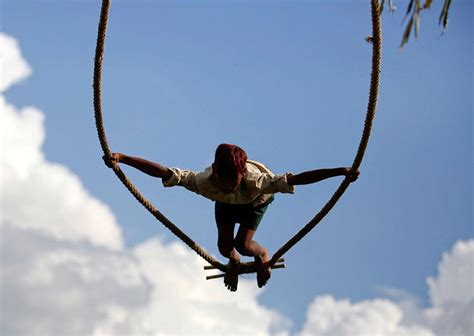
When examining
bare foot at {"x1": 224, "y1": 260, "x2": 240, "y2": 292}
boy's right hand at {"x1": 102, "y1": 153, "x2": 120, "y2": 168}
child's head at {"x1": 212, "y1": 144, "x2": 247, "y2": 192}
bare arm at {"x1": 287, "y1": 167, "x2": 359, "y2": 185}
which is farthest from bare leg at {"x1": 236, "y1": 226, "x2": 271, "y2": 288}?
boy's right hand at {"x1": 102, "y1": 153, "x2": 120, "y2": 168}

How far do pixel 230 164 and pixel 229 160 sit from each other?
0.04 meters

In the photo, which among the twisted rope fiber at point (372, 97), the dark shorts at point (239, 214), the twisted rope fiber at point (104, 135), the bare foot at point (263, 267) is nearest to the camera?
the twisted rope fiber at point (372, 97)

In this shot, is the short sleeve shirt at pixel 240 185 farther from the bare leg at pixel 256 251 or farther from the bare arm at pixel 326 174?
the bare leg at pixel 256 251

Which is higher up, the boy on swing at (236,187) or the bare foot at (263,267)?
the boy on swing at (236,187)

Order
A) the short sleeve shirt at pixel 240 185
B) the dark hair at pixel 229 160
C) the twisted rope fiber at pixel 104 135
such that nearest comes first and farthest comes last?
1. the twisted rope fiber at pixel 104 135
2. the dark hair at pixel 229 160
3. the short sleeve shirt at pixel 240 185

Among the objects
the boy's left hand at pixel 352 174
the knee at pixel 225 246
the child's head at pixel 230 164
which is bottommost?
the boy's left hand at pixel 352 174

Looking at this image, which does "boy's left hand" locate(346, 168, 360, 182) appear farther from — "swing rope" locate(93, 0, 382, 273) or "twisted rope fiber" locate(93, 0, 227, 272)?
"twisted rope fiber" locate(93, 0, 227, 272)

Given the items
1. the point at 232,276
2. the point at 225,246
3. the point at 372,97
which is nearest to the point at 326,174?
the point at 372,97

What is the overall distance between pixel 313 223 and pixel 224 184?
1.12 meters

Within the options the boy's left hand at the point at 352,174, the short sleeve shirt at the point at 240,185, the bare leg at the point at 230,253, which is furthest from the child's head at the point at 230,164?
the boy's left hand at the point at 352,174

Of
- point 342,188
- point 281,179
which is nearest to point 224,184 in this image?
point 281,179

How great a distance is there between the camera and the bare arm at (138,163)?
9.58m

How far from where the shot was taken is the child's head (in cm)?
952

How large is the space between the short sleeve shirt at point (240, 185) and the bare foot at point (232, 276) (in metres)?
0.99
